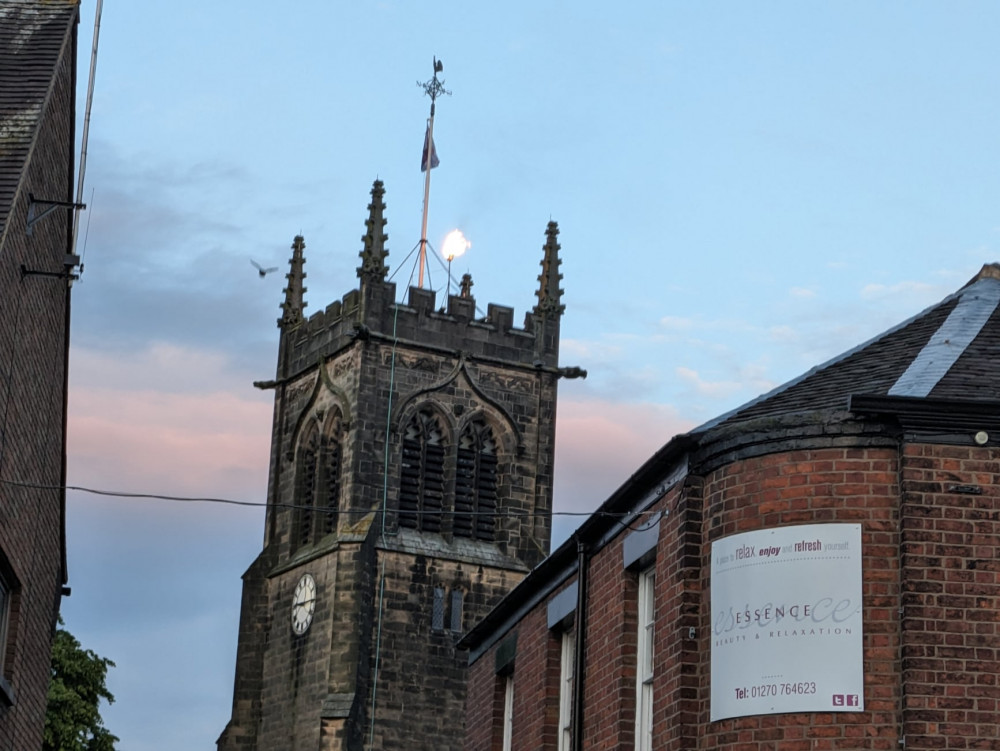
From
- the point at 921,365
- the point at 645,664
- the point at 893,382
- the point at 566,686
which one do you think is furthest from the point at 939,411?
the point at 566,686

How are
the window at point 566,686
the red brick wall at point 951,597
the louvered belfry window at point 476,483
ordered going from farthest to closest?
1. the louvered belfry window at point 476,483
2. the window at point 566,686
3. the red brick wall at point 951,597

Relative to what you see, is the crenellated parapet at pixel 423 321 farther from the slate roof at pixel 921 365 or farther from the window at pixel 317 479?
the slate roof at pixel 921 365

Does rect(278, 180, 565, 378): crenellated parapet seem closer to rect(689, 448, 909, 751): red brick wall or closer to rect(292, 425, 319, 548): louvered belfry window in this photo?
rect(292, 425, 319, 548): louvered belfry window

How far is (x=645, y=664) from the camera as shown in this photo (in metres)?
22.2

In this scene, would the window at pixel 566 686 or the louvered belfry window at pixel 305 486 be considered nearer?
the window at pixel 566 686

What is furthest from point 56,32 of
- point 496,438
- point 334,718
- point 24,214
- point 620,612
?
point 496,438

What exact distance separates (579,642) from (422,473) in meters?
34.2

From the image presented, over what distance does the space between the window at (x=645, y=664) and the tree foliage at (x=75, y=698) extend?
3033cm

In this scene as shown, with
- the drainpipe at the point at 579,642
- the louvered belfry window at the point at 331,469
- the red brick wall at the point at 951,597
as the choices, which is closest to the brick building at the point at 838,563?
the red brick wall at the point at 951,597

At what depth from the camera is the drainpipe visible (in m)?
24.1

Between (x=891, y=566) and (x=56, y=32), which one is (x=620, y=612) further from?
(x=56, y=32)

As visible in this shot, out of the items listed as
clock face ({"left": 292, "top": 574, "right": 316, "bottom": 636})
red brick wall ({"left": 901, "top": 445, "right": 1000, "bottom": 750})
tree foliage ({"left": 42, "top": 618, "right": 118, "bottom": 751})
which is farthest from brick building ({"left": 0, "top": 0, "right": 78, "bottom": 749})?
clock face ({"left": 292, "top": 574, "right": 316, "bottom": 636})

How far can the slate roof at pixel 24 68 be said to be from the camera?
22719 millimetres

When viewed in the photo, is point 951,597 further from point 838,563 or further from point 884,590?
point 838,563
